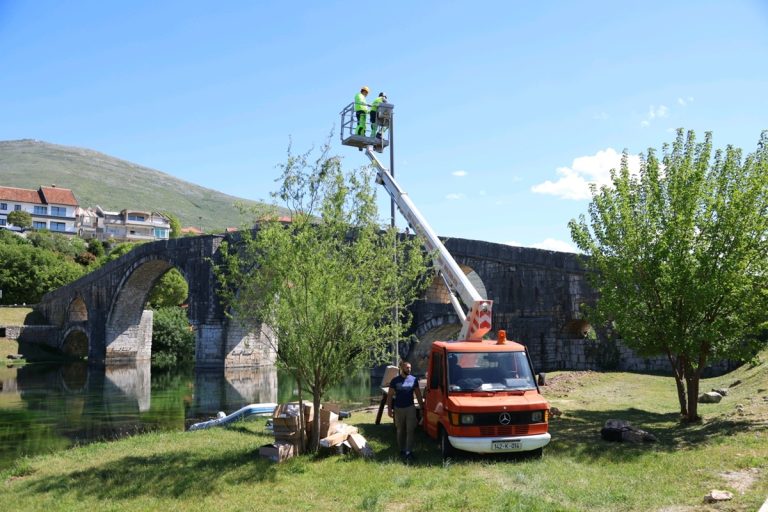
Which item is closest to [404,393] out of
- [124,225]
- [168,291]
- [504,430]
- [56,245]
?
[504,430]

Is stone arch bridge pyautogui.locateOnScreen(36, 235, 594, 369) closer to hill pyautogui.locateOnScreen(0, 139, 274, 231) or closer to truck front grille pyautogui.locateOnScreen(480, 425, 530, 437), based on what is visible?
truck front grille pyautogui.locateOnScreen(480, 425, 530, 437)

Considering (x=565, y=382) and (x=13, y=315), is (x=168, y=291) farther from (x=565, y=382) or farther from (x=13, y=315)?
(x=565, y=382)

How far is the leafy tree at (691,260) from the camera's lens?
10961 mm

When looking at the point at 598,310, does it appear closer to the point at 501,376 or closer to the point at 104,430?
the point at 501,376

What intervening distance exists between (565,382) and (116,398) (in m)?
18.6

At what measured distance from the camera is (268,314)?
9.34 m

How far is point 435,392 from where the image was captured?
9.64 metres

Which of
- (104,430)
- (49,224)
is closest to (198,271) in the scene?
(104,430)

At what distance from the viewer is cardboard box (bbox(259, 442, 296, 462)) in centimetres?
897

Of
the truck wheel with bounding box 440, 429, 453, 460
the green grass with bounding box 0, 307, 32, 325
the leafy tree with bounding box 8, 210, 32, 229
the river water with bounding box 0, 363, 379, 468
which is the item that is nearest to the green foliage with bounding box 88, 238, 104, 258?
the leafy tree with bounding box 8, 210, 32, 229

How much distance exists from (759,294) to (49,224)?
107271 mm

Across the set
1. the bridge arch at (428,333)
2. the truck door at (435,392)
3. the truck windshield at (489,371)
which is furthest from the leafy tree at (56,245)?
the truck windshield at (489,371)

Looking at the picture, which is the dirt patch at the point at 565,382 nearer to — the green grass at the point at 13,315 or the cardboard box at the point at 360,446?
the cardboard box at the point at 360,446

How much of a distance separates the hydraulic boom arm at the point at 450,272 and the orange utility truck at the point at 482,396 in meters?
0.02
